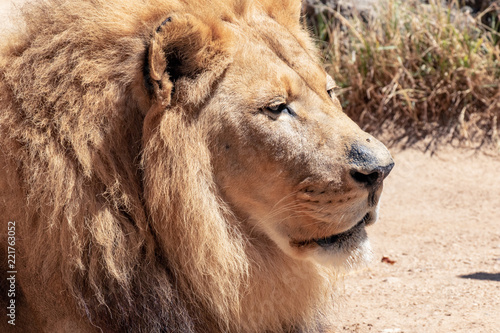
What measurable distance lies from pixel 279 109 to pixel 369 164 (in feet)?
1.31

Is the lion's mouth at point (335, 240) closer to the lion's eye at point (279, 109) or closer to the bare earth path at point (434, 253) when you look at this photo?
the lion's eye at point (279, 109)

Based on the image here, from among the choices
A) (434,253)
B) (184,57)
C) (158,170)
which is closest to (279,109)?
(184,57)

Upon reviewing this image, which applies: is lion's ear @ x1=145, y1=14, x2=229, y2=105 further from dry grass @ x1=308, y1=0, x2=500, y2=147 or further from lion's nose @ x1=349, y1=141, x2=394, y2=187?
dry grass @ x1=308, y1=0, x2=500, y2=147

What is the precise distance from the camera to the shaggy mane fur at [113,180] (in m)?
2.41

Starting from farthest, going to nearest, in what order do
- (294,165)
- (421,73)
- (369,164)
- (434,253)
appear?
1. (421,73)
2. (434,253)
3. (294,165)
4. (369,164)

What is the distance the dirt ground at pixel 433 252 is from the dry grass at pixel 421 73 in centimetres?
34

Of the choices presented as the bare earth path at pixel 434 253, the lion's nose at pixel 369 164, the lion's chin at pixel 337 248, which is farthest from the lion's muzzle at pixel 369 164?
the bare earth path at pixel 434 253

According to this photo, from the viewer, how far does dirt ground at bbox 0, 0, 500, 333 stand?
11.0 ft

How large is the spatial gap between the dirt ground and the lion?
2.26ft

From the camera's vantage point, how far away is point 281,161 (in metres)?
2.48

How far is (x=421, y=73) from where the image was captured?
6.84m

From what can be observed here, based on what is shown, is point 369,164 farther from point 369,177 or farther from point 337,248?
point 337,248

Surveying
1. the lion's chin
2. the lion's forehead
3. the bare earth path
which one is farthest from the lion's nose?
the bare earth path

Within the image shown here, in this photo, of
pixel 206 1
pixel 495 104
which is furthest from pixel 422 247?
pixel 206 1
